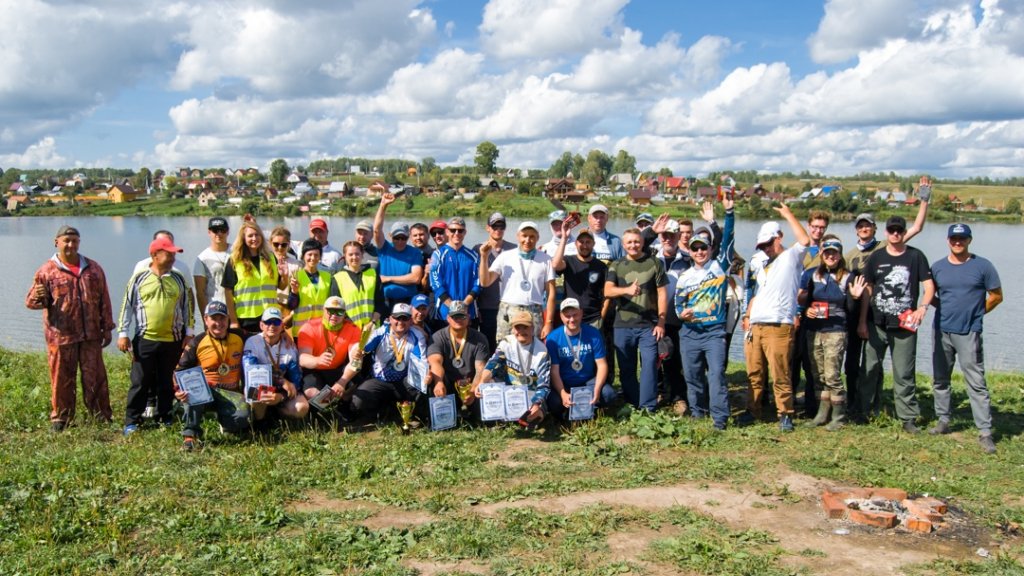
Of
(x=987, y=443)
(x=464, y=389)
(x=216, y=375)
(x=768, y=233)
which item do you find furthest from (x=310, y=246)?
(x=987, y=443)

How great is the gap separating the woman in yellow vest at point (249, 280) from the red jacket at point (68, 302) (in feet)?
4.20

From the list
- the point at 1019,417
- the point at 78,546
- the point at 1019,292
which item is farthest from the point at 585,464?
the point at 1019,292

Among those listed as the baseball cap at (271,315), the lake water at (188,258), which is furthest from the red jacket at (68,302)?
the lake water at (188,258)

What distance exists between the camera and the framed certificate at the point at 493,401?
21.9 feet

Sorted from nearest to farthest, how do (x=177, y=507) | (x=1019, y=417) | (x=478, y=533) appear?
1. (x=478, y=533)
2. (x=177, y=507)
3. (x=1019, y=417)

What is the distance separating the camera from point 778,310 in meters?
7.00

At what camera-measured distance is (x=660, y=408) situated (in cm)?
779

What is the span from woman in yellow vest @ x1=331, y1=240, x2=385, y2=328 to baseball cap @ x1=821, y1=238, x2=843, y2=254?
462 cm

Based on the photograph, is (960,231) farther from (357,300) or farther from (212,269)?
(212,269)

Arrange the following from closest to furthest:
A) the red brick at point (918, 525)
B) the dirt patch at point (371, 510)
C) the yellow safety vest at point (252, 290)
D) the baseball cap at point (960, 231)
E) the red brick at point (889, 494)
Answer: the red brick at point (918, 525), the dirt patch at point (371, 510), the red brick at point (889, 494), the baseball cap at point (960, 231), the yellow safety vest at point (252, 290)

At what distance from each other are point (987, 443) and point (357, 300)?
243 inches

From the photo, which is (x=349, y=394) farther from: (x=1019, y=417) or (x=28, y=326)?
(x=28, y=326)

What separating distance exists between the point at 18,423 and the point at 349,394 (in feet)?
10.9

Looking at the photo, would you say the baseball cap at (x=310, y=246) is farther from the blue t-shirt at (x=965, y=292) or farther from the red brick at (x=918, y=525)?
the blue t-shirt at (x=965, y=292)
